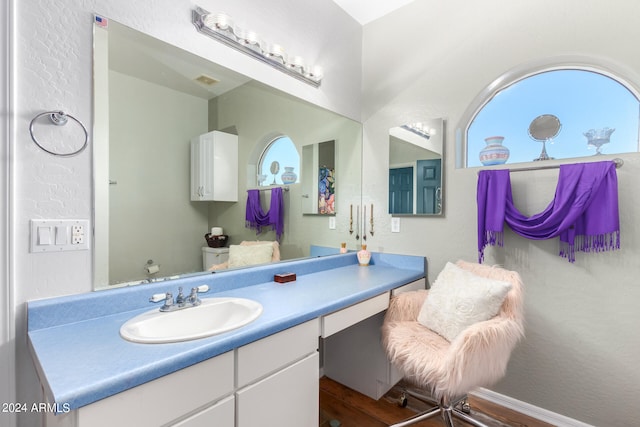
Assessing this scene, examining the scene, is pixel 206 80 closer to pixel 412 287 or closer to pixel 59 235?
pixel 59 235

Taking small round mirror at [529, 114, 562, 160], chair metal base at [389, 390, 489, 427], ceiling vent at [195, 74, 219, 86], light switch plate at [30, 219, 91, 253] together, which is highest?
ceiling vent at [195, 74, 219, 86]

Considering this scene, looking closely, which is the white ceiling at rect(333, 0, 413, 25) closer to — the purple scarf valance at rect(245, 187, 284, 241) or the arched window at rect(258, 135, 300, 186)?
Answer: the arched window at rect(258, 135, 300, 186)

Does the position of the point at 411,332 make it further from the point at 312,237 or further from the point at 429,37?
the point at 429,37

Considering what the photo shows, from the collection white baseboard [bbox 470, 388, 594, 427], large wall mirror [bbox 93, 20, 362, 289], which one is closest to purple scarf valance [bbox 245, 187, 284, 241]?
large wall mirror [bbox 93, 20, 362, 289]

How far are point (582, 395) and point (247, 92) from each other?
250 cm

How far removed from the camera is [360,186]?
2.50 metres

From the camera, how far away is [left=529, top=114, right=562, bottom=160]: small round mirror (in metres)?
1.71

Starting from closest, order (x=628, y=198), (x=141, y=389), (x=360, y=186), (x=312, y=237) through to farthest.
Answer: (x=141, y=389) → (x=628, y=198) → (x=312, y=237) → (x=360, y=186)

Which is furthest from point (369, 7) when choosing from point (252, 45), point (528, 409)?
point (528, 409)

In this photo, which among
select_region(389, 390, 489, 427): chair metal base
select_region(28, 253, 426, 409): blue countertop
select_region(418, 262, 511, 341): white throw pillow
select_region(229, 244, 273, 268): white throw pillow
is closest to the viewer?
select_region(28, 253, 426, 409): blue countertop

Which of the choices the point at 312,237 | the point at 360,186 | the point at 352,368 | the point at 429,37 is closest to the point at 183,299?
the point at 312,237

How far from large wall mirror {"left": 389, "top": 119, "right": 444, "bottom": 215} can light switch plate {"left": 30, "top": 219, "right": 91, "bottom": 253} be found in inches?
73.9

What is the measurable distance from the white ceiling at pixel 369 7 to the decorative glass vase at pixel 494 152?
4.15 ft

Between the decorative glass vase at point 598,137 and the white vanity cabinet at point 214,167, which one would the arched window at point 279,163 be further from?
the decorative glass vase at point 598,137
